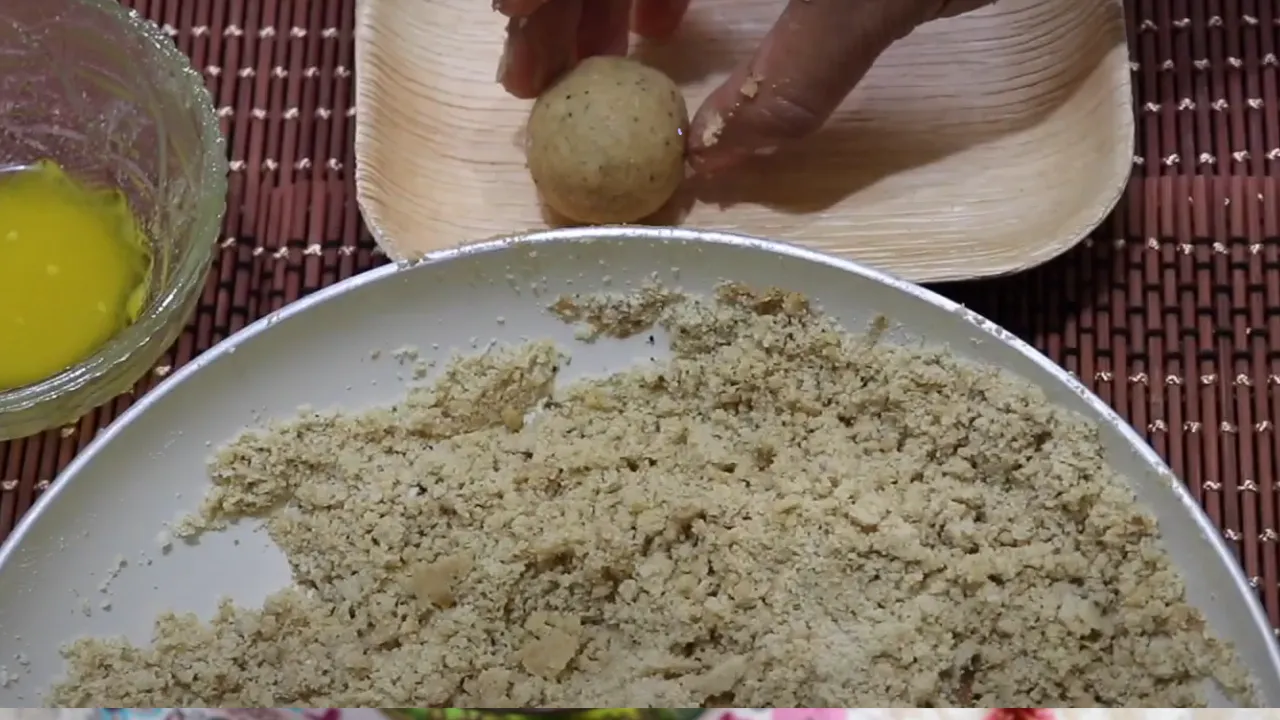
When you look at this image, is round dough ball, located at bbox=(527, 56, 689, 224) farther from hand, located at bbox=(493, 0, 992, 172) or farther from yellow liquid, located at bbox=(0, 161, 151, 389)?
yellow liquid, located at bbox=(0, 161, 151, 389)

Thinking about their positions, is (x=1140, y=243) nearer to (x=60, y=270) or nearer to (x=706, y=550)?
(x=706, y=550)

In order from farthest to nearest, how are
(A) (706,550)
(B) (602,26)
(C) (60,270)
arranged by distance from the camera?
(B) (602,26)
(C) (60,270)
(A) (706,550)

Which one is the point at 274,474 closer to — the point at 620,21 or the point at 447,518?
the point at 447,518

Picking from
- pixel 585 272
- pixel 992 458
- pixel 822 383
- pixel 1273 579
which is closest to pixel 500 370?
pixel 585 272

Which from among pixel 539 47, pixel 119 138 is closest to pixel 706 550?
pixel 539 47

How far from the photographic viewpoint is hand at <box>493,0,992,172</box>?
759mm

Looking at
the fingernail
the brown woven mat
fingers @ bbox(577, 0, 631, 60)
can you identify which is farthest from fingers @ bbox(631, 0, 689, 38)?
the brown woven mat

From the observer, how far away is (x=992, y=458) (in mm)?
652

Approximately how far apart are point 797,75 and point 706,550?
348 mm

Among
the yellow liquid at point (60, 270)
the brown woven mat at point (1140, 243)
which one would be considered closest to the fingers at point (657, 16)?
the brown woven mat at point (1140, 243)

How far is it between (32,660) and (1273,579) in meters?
0.78

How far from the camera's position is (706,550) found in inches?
25.2

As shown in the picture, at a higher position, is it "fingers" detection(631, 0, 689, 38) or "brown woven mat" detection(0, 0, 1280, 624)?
"fingers" detection(631, 0, 689, 38)

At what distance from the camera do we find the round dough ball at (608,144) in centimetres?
77
